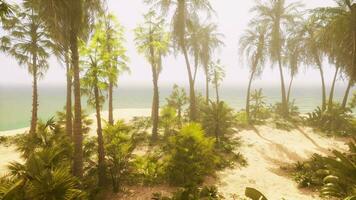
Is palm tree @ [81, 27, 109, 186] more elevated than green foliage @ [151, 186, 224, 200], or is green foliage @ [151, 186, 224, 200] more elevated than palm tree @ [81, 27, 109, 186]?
palm tree @ [81, 27, 109, 186]

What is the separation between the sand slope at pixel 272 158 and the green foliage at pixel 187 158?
1.25 m

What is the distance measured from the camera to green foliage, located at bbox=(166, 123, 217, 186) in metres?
9.40

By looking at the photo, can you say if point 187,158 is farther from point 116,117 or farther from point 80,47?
point 116,117

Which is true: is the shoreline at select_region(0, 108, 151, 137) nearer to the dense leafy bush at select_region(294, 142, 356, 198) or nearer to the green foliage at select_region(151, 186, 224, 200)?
the green foliage at select_region(151, 186, 224, 200)

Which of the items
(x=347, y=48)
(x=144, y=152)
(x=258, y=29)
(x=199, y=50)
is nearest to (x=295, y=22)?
(x=258, y=29)

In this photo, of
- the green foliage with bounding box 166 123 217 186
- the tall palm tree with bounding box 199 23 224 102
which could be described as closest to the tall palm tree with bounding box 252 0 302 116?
the tall palm tree with bounding box 199 23 224 102

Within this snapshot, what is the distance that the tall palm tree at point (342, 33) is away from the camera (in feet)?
31.2

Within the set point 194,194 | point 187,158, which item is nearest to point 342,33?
point 187,158

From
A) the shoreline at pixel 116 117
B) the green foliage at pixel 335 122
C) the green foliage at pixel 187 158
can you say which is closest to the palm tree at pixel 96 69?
the green foliage at pixel 187 158

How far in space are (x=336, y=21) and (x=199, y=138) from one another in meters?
8.02

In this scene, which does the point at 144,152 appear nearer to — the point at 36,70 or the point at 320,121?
the point at 36,70

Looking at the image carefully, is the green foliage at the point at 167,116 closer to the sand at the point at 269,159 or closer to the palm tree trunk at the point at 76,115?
the sand at the point at 269,159

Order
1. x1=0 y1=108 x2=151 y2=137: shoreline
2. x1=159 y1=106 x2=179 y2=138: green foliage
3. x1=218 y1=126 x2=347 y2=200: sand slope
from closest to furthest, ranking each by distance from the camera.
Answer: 1. x1=218 y1=126 x2=347 y2=200: sand slope
2. x1=159 y1=106 x2=179 y2=138: green foliage
3. x1=0 y1=108 x2=151 y2=137: shoreline

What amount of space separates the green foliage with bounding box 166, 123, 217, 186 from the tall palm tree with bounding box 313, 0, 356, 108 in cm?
747
